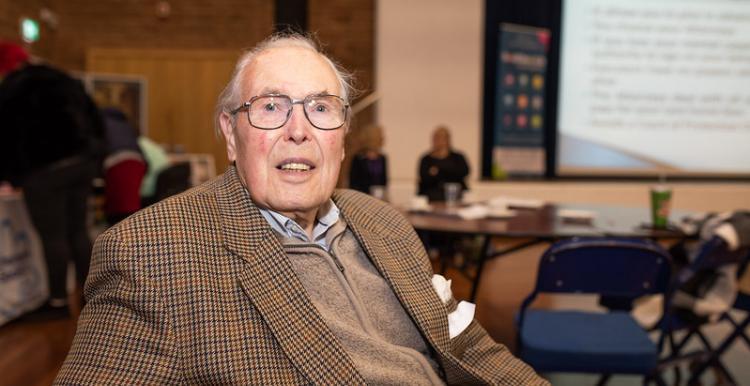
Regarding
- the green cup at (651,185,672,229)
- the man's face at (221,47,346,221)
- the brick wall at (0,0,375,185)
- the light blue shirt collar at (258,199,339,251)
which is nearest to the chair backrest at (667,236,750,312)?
the green cup at (651,185,672,229)

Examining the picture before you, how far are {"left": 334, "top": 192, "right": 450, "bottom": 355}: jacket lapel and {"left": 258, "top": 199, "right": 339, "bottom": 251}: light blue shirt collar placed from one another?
4 cm

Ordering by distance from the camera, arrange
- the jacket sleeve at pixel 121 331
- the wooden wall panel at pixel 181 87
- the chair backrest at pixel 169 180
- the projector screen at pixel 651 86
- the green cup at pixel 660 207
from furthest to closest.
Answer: the wooden wall panel at pixel 181 87
the projector screen at pixel 651 86
the chair backrest at pixel 169 180
the green cup at pixel 660 207
the jacket sleeve at pixel 121 331

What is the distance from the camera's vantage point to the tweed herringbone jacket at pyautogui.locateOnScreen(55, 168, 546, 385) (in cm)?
100

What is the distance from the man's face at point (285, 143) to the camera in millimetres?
1229

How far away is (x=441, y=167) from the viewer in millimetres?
5699

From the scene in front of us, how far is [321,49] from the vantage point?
139 centimetres

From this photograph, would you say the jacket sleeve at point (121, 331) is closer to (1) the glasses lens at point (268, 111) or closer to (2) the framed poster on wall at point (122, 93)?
(1) the glasses lens at point (268, 111)

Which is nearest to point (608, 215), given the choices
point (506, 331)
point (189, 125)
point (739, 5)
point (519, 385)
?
point (506, 331)

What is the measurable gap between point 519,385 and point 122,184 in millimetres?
3746

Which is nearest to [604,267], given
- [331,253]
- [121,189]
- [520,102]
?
[331,253]

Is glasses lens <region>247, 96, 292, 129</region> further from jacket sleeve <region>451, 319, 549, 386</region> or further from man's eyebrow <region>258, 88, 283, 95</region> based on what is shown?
jacket sleeve <region>451, 319, 549, 386</region>

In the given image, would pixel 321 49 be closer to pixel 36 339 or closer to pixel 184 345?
pixel 184 345

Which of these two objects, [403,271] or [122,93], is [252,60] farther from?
[122,93]

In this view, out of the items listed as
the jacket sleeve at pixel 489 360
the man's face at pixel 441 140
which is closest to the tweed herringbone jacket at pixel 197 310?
the jacket sleeve at pixel 489 360
